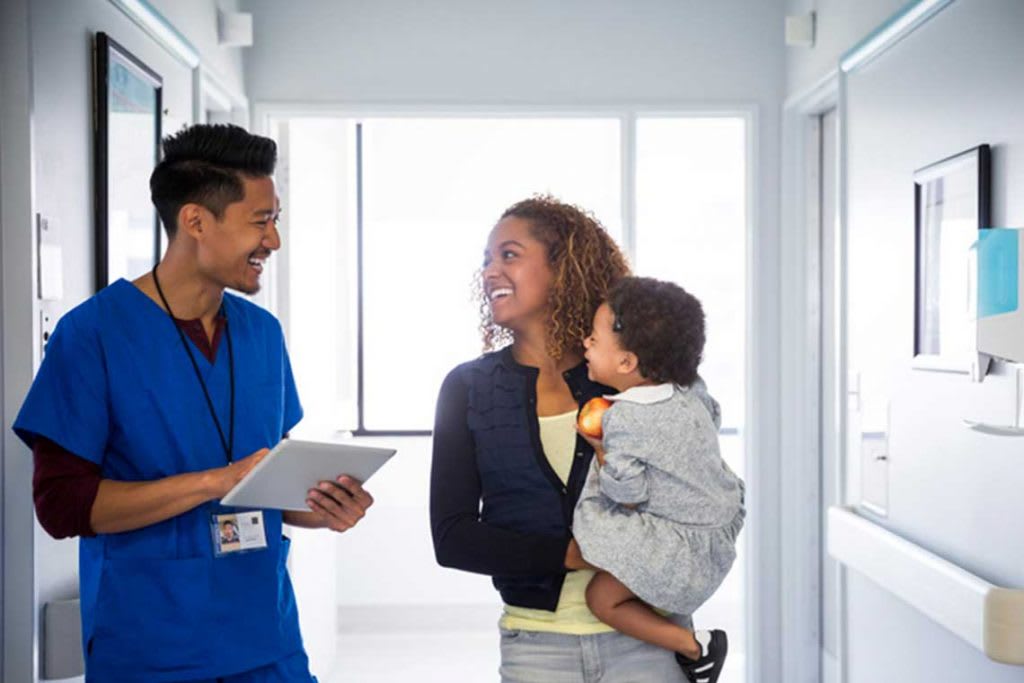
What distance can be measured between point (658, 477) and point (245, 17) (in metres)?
2.26

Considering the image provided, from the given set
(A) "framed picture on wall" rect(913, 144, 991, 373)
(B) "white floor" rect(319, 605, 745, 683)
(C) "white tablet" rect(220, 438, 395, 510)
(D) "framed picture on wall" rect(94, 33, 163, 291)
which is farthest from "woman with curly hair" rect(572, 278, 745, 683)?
(B) "white floor" rect(319, 605, 745, 683)

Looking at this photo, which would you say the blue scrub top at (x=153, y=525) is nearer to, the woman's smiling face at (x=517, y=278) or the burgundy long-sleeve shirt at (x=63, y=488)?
the burgundy long-sleeve shirt at (x=63, y=488)

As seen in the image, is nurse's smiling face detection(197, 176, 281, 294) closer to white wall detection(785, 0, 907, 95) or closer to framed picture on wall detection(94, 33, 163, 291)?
framed picture on wall detection(94, 33, 163, 291)

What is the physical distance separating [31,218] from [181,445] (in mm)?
615

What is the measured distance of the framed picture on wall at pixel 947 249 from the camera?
2.20 metres

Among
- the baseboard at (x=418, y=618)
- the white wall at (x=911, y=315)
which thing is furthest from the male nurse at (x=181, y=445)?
the baseboard at (x=418, y=618)

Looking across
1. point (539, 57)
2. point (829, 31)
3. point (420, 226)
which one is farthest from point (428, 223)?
point (829, 31)

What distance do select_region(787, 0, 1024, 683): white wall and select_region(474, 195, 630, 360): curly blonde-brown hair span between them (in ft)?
2.84

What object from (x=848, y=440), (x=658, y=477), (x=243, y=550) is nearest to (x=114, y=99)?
(x=243, y=550)

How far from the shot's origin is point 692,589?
1489 millimetres

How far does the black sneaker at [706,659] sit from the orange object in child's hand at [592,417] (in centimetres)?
30

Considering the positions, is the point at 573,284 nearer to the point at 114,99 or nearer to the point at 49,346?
the point at 49,346

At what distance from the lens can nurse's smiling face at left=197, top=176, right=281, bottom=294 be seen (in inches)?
64.7

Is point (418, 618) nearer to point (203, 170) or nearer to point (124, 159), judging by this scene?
point (124, 159)
